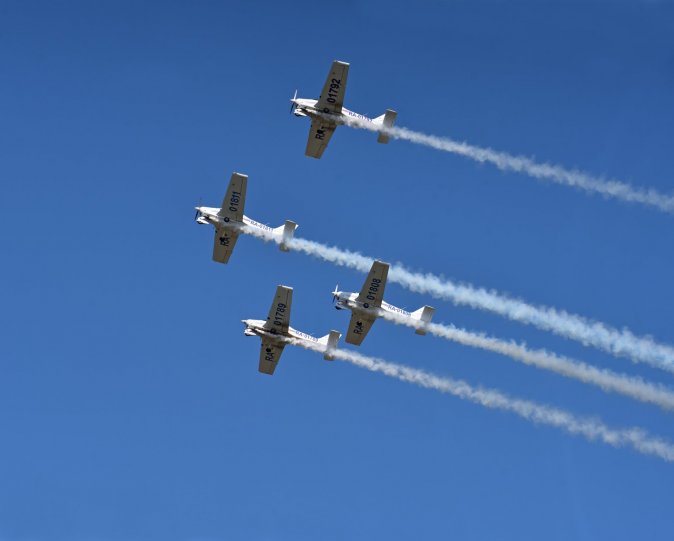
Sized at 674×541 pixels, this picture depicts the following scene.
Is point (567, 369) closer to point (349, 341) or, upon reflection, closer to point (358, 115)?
point (349, 341)

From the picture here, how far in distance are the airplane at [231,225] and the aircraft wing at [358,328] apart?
7.75 metres

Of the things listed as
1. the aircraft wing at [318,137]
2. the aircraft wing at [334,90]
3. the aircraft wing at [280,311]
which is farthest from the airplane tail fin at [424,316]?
the aircraft wing at [334,90]

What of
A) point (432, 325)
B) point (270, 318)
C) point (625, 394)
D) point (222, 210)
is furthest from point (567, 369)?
point (222, 210)

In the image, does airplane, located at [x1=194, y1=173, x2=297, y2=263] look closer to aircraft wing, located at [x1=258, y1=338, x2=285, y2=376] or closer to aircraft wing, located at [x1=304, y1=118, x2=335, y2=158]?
aircraft wing, located at [x1=304, y1=118, x2=335, y2=158]

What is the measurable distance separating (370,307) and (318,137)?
14593 millimetres

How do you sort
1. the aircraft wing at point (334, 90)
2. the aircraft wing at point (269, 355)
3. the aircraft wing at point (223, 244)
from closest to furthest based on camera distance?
1. the aircraft wing at point (334, 90)
2. the aircraft wing at point (223, 244)
3. the aircraft wing at point (269, 355)

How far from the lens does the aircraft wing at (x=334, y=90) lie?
3322 inches

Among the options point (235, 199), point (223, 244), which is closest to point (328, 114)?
point (235, 199)

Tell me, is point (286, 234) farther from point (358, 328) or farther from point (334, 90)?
point (334, 90)

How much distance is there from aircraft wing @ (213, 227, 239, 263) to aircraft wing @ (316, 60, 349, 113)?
1214 cm

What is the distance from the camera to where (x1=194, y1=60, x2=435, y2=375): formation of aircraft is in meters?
84.7

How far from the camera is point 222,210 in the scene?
86812 millimetres

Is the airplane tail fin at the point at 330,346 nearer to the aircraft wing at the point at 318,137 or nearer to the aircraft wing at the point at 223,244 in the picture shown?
the aircraft wing at the point at 223,244

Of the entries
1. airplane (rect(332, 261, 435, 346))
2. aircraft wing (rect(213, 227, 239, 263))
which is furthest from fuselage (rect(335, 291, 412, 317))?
aircraft wing (rect(213, 227, 239, 263))
